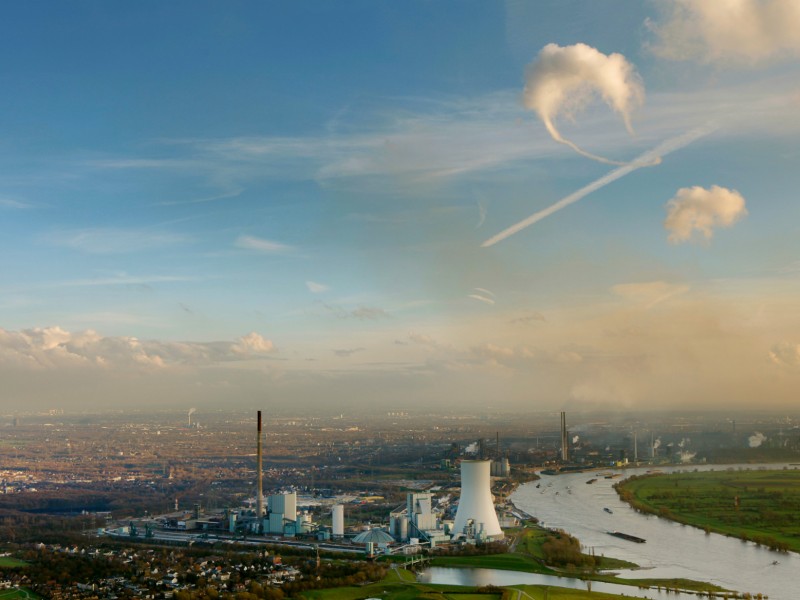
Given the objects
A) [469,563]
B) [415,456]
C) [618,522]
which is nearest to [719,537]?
[618,522]

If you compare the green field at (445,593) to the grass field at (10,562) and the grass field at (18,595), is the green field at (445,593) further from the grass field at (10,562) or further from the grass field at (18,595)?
the grass field at (10,562)

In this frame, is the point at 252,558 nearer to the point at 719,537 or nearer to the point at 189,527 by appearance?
the point at 189,527

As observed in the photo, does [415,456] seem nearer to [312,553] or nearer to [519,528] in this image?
[519,528]

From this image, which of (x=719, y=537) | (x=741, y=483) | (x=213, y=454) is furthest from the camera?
(x=213, y=454)

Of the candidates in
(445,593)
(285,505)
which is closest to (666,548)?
(445,593)

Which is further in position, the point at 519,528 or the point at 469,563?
the point at 519,528

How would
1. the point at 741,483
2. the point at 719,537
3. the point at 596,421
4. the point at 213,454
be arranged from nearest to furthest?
1. the point at 719,537
2. the point at 741,483
3. the point at 213,454
4. the point at 596,421

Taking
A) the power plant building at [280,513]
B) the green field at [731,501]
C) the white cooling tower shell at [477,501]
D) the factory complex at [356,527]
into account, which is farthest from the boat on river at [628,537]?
the power plant building at [280,513]

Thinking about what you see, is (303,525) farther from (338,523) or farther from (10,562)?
(10,562)
